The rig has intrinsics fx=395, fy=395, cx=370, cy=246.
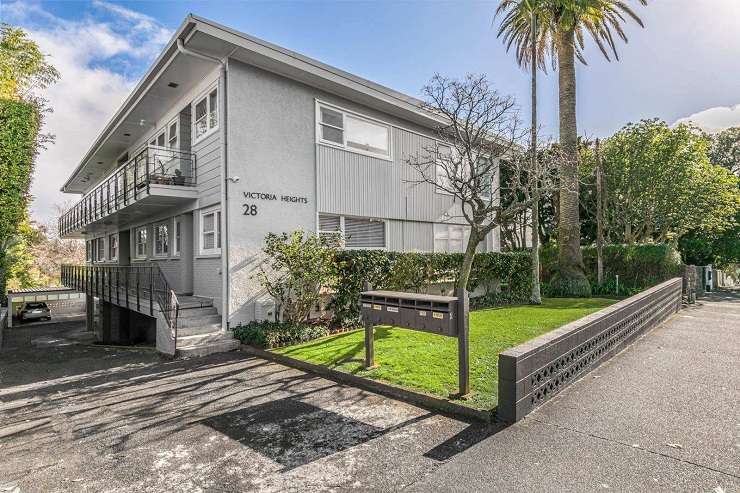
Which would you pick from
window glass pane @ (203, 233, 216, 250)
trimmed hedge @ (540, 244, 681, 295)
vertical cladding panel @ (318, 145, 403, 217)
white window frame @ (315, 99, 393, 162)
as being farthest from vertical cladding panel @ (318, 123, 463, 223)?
trimmed hedge @ (540, 244, 681, 295)

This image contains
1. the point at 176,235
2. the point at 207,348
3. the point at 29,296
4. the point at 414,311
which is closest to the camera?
the point at 414,311

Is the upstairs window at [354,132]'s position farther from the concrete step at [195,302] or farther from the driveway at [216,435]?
the driveway at [216,435]

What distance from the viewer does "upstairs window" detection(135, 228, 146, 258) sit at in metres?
15.2

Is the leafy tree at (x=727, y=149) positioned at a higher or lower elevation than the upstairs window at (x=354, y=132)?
higher

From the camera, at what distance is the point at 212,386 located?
597 centimetres

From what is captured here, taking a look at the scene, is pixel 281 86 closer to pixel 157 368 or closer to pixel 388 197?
pixel 388 197

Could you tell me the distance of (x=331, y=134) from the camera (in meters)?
11.5

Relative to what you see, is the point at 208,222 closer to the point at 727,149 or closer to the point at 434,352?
the point at 434,352

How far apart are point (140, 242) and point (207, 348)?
962 cm

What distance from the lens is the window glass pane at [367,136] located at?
39.5ft

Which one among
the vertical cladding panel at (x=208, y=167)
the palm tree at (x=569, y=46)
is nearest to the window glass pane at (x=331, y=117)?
the vertical cladding panel at (x=208, y=167)

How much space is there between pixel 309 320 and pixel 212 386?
3899mm

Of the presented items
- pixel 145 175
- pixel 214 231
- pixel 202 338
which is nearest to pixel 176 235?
pixel 145 175

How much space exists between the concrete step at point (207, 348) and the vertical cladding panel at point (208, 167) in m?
3.54
